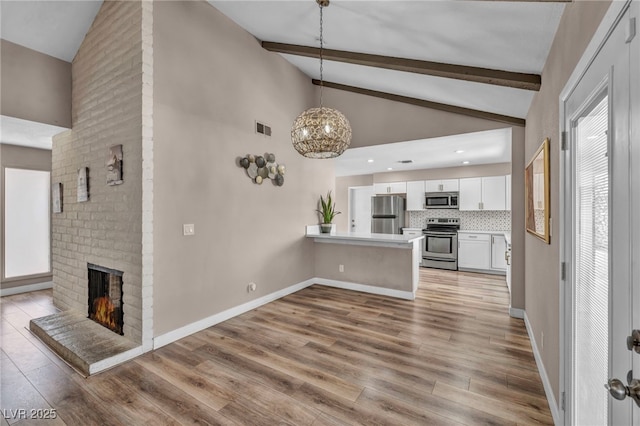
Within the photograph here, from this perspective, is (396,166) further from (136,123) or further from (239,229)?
(136,123)

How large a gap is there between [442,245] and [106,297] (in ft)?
19.8

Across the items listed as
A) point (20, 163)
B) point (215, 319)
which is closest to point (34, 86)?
point (20, 163)

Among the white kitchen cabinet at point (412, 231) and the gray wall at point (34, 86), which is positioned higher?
the gray wall at point (34, 86)

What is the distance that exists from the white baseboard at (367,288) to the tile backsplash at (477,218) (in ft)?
11.0

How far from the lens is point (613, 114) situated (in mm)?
979

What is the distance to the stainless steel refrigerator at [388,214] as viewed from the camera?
7254 mm

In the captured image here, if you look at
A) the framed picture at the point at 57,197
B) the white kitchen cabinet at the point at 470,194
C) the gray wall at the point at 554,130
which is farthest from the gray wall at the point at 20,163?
the white kitchen cabinet at the point at 470,194

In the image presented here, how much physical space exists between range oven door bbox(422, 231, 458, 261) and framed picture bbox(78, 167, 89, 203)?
6179 mm

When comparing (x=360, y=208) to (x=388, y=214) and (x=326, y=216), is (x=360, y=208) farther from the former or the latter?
(x=326, y=216)

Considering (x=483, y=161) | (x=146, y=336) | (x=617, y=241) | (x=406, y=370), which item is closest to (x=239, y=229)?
(x=146, y=336)

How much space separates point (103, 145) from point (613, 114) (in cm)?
394

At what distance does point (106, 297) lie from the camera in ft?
10.1

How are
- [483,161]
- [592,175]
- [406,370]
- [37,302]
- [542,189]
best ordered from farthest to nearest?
[483,161] → [37,302] → [406,370] → [542,189] → [592,175]

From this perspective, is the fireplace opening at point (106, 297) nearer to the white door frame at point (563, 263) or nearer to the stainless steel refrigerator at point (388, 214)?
the white door frame at point (563, 263)
